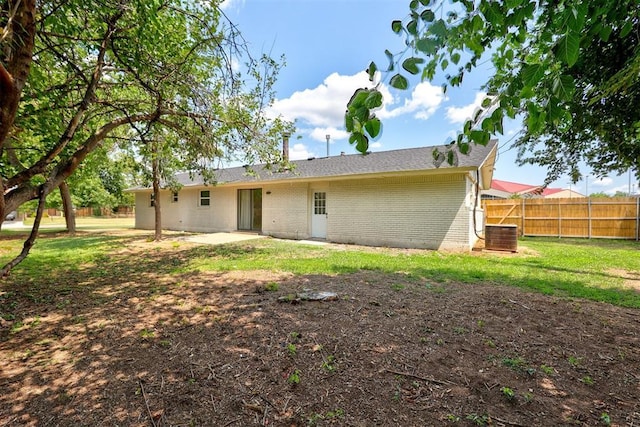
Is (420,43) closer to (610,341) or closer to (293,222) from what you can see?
(610,341)

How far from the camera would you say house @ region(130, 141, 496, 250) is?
957 cm

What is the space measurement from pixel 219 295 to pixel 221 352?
1.87 meters

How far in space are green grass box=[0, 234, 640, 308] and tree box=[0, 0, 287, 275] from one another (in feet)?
8.87

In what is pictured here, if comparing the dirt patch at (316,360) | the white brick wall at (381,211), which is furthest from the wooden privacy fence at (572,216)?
the dirt patch at (316,360)

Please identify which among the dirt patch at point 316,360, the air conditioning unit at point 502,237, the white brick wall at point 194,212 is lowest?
the dirt patch at point 316,360

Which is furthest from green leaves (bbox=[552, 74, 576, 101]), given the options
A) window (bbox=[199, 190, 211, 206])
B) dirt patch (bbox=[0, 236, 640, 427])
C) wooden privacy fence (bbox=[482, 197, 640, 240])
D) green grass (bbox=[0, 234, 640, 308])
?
window (bbox=[199, 190, 211, 206])

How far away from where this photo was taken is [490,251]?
947 cm

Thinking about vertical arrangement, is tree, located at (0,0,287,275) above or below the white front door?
above

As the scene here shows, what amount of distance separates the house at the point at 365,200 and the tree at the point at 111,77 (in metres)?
3.11

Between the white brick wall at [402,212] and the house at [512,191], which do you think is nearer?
the white brick wall at [402,212]

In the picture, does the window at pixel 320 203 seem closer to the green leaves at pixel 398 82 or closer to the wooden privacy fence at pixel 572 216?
the wooden privacy fence at pixel 572 216

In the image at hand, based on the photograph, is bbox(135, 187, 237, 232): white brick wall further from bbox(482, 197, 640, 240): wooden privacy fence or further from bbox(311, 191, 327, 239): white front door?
bbox(482, 197, 640, 240): wooden privacy fence

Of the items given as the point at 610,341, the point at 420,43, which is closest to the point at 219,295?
the point at 420,43

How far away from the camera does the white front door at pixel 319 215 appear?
12.4m
